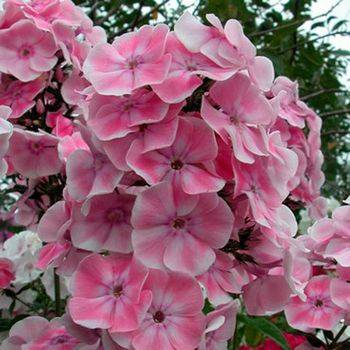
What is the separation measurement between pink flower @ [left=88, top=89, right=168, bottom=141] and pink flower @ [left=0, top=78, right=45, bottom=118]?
31 centimetres

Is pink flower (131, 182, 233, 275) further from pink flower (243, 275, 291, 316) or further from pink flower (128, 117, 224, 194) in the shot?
pink flower (243, 275, 291, 316)

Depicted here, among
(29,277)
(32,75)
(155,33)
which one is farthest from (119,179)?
(29,277)

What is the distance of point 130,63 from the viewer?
0.95m

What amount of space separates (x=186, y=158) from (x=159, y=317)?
0.19 m

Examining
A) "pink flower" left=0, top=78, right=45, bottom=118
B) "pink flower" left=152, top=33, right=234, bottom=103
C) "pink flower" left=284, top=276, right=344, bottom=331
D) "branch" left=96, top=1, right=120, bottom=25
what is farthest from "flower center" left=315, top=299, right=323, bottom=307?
"branch" left=96, top=1, right=120, bottom=25

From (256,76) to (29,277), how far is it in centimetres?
83

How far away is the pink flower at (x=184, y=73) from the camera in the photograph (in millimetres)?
870

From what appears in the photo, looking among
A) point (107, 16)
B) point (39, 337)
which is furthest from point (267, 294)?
point (107, 16)

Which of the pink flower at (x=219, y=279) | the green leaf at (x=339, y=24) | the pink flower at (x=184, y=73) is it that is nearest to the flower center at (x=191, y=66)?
the pink flower at (x=184, y=73)

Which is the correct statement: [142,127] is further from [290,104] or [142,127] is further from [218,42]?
[290,104]

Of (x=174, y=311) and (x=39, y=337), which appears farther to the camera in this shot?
(x=39, y=337)

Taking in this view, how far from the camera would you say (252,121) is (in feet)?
3.06

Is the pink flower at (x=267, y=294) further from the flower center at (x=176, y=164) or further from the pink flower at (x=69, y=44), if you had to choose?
the pink flower at (x=69, y=44)

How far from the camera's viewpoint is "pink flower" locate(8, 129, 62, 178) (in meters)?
1.15
